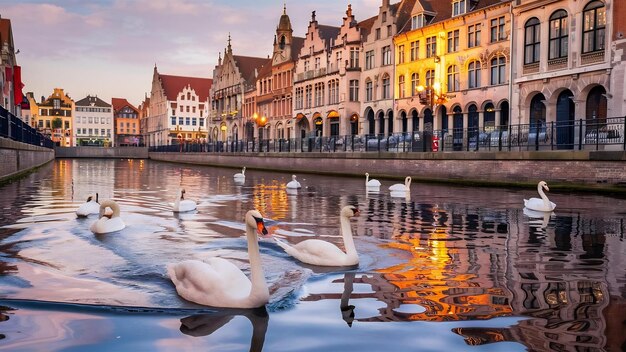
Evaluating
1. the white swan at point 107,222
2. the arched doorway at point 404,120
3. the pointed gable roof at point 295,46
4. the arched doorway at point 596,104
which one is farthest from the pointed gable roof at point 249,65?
the white swan at point 107,222

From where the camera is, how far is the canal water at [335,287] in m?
4.96

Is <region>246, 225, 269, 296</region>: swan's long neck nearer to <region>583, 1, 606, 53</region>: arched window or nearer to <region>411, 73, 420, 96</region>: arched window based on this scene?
<region>583, 1, 606, 53</region>: arched window

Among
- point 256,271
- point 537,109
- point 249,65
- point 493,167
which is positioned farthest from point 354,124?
point 256,271

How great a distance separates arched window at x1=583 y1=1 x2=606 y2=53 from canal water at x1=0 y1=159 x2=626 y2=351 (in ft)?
71.6

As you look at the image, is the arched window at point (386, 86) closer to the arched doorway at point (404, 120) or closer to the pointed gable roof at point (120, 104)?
the arched doorway at point (404, 120)

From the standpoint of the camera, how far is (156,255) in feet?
28.7

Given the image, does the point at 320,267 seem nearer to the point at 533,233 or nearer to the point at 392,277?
the point at 392,277

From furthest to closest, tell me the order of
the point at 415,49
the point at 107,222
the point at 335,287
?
the point at 415,49
the point at 107,222
the point at 335,287

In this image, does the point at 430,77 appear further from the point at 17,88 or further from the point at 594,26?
the point at 17,88

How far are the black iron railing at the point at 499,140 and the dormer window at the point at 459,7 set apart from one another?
43.0 feet

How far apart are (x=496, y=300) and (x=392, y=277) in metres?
1.47

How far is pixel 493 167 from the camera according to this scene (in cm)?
2727

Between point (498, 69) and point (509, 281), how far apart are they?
36.2 m

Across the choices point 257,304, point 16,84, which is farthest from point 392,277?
point 16,84
